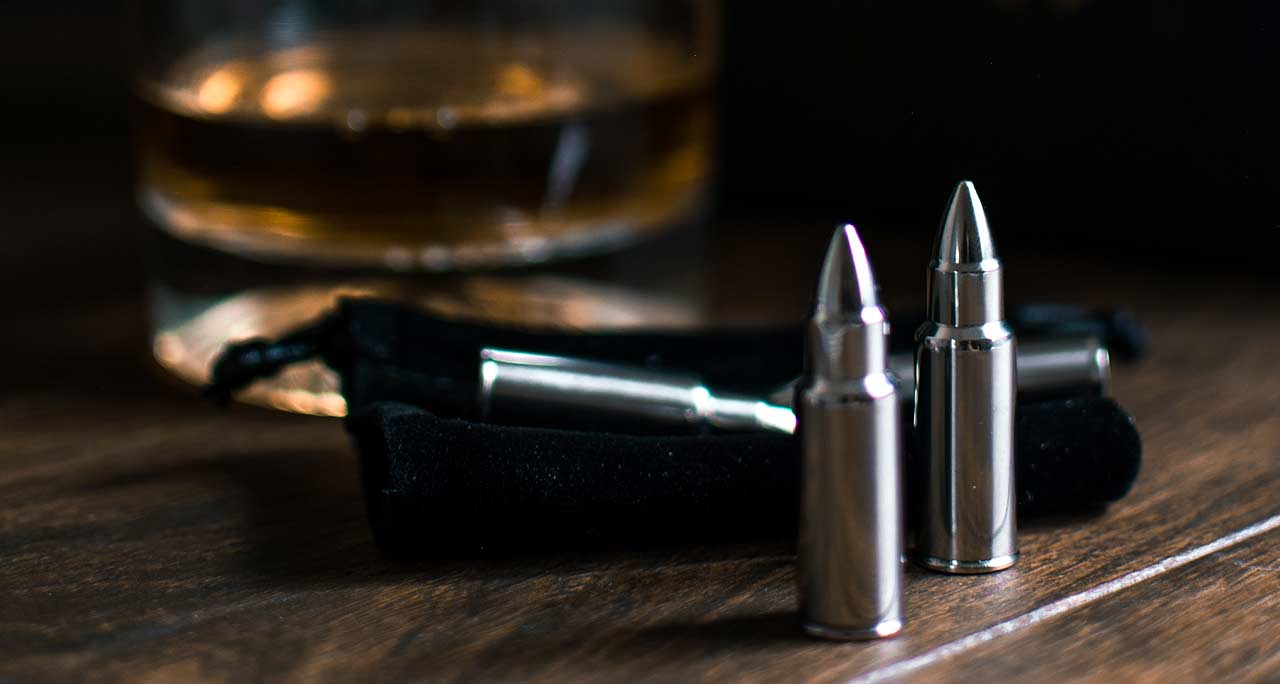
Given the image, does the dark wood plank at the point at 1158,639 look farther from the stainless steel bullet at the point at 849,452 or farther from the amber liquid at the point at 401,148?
the amber liquid at the point at 401,148

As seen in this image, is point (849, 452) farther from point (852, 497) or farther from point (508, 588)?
point (508, 588)

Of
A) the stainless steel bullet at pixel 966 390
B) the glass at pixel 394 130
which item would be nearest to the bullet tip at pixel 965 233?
the stainless steel bullet at pixel 966 390

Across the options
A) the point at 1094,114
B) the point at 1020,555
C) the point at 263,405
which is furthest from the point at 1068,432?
the point at 263,405

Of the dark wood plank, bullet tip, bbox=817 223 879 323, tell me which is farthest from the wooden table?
bullet tip, bbox=817 223 879 323

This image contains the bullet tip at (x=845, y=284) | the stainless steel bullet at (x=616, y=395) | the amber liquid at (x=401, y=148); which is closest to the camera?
the bullet tip at (x=845, y=284)

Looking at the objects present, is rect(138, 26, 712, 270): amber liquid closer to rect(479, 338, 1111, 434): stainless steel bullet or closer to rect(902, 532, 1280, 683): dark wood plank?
rect(479, 338, 1111, 434): stainless steel bullet

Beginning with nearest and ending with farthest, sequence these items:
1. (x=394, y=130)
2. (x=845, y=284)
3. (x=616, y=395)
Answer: (x=845, y=284), (x=616, y=395), (x=394, y=130)

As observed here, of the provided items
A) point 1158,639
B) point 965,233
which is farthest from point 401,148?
point 1158,639
